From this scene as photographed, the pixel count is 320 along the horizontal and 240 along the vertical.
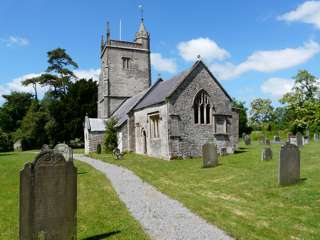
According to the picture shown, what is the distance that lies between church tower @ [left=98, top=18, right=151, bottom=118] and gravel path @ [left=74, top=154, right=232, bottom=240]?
24.2 m

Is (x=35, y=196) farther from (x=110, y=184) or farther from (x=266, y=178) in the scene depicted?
(x=266, y=178)

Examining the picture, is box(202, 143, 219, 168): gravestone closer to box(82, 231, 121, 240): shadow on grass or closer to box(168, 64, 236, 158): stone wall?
box(168, 64, 236, 158): stone wall

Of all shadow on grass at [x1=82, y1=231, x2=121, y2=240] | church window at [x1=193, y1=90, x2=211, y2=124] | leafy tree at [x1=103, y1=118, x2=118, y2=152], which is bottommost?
shadow on grass at [x1=82, y1=231, x2=121, y2=240]

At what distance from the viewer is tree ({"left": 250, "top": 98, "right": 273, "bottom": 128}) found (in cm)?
7038

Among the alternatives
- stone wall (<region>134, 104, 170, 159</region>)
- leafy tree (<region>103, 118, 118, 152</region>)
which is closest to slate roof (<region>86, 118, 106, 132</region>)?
leafy tree (<region>103, 118, 118, 152</region>)

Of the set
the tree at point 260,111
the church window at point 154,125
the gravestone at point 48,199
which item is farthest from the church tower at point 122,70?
the tree at point 260,111

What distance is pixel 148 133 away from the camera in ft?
78.8

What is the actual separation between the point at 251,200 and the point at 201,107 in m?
14.2

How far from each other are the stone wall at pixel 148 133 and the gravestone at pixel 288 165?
1127cm

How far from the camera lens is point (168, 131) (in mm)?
20734

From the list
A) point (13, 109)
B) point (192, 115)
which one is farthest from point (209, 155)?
point (13, 109)

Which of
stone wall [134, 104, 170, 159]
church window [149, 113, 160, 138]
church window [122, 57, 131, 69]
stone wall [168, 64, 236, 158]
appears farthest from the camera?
church window [122, 57, 131, 69]

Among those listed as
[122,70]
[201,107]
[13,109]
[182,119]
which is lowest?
[182,119]

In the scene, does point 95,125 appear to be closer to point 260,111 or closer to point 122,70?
point 122,70
